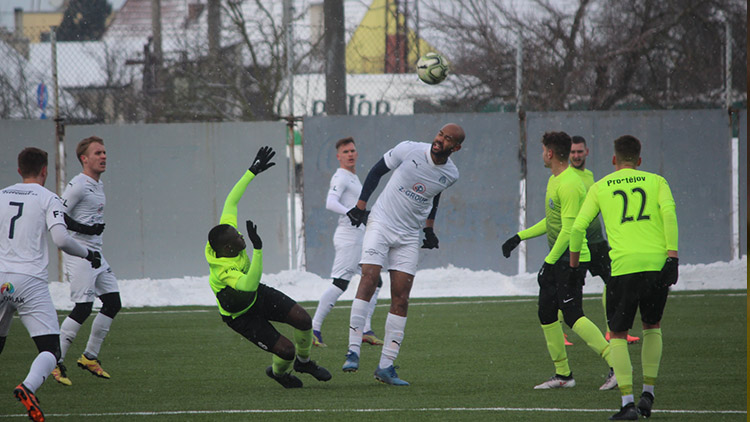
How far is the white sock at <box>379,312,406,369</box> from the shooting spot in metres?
7.45

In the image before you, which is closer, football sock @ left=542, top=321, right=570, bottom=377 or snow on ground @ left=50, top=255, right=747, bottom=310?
football sock @ left=542, top=321, right=570, bottom=377

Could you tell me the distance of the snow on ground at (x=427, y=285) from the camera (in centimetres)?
1377

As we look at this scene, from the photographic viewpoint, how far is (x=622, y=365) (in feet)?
20.2

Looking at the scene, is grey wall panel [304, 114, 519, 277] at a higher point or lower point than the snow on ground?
higher

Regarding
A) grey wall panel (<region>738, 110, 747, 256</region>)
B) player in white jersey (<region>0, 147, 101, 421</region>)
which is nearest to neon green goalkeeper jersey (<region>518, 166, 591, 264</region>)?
player in white jersey (<region>0, 147, 101, 421</region>)

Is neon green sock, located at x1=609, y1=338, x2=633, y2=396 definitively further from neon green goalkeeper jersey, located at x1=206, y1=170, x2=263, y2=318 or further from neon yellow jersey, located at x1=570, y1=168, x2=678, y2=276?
neon green goalkeeper jersey, located at x1=206, y1=170, x2=263, y2=318

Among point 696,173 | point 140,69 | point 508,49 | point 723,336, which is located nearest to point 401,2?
point 508,49

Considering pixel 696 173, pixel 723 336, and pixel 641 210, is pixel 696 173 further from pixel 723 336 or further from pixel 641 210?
pixel 641 210

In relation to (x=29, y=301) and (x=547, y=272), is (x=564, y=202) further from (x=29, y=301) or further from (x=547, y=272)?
(x=29, y=301)

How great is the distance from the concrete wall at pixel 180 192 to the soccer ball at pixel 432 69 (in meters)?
4.67

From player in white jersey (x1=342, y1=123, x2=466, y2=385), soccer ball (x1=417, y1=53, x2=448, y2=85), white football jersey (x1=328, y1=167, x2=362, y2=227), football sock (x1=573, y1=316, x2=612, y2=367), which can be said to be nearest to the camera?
football sock (x1=573, y1=316, x2=612, y2=367)

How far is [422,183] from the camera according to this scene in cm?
779

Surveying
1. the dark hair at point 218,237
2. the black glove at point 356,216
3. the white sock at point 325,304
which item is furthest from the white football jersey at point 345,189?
the dark hair at point 218,237

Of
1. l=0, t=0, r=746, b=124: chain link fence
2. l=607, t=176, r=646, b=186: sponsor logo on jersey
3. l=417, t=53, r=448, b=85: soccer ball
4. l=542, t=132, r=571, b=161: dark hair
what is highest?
l=0, t=0, r=746, b=124: chain link fence
